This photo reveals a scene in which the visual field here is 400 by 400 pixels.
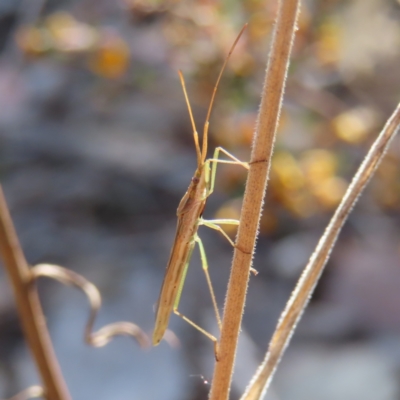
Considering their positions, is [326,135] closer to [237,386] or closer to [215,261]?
[215,261]

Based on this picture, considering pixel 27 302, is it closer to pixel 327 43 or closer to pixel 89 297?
pixel 89 297

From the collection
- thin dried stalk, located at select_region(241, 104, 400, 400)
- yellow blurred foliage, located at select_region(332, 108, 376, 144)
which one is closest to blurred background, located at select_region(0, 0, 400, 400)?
yellow blurred foliage, located at select_region(332, 108, 376, 144)

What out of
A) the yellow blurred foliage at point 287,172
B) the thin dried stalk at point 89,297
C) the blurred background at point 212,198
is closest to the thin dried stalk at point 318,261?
the thin dried stalk at point 89,297

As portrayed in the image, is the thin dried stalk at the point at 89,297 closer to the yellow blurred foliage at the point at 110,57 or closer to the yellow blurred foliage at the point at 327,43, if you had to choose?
the yellow blurred foliage at the point at 110,57

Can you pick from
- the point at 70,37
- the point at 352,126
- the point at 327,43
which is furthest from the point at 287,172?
the point at 70,37

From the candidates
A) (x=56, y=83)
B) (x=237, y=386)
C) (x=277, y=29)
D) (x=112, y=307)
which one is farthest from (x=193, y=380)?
(x=56, y=83)

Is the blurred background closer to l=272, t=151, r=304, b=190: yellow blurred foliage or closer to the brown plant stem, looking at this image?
l=272, t=151, r=304, b=190: yellow blurred foliage
